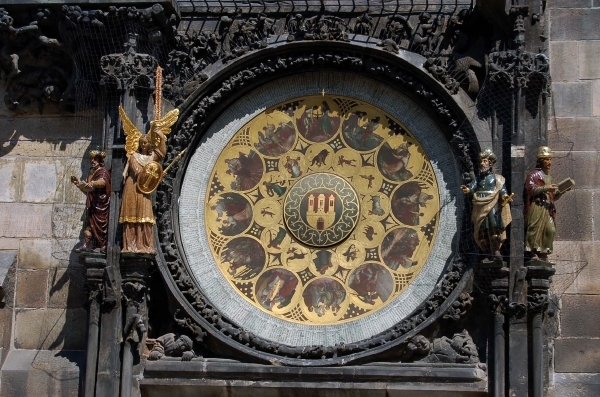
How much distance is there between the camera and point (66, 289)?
14.0 meters

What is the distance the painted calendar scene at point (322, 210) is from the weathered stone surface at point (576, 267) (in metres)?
1.12

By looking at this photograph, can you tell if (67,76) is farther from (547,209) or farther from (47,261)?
(547,209)

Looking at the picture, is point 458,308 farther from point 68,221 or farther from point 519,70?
point 68,221

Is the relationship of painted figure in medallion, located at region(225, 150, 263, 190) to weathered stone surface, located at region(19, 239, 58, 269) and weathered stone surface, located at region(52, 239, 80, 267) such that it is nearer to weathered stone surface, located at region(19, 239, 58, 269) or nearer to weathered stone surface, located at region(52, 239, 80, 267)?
weathered stone surface, located at region(52, 239, 80, 267)

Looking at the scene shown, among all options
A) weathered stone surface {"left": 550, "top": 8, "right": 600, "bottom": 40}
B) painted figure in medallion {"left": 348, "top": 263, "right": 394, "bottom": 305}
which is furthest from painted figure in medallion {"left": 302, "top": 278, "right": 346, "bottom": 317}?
weathered stone surface {"left": 550, "top": 8, "right": 600, "bottom": 40}

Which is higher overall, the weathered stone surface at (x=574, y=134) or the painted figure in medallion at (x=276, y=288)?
the weathered stone surface at (x=574, y=134)

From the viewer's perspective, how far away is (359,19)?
1399 cm

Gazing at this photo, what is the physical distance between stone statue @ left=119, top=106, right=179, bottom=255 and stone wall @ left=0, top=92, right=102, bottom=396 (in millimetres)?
782

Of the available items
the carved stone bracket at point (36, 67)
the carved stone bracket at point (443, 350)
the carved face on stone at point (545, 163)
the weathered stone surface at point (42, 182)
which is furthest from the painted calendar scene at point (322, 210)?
the carved stone bracket at point (36, 67)

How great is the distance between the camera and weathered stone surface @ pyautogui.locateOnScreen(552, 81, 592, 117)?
539 inches

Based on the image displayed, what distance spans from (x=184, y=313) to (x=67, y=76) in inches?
101

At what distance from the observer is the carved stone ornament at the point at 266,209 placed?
13227 millimetres

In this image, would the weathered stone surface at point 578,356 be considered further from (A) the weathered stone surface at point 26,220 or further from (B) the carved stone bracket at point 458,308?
(A) the weathered stone surface at point 26,220

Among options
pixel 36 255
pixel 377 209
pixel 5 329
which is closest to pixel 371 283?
pixel 377 209
